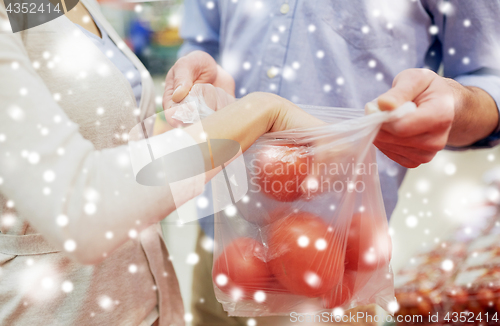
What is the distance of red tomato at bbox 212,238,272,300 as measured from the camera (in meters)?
0.41

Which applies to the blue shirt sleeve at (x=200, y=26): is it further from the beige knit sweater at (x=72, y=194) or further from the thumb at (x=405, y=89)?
the thumb at (x=405, y=89)

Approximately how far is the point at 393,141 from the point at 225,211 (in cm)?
25

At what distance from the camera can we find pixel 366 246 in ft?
1.39

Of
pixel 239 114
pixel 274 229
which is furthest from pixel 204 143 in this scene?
pixel 274 229

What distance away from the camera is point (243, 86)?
68 cm

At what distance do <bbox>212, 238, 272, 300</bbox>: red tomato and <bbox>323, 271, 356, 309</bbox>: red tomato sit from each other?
0.09 metres

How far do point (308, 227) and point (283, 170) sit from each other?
0.09 meters

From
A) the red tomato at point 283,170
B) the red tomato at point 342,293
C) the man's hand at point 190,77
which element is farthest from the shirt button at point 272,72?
the red tomato at point 342,293

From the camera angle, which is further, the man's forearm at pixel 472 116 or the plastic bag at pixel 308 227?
the man's forearm at pixel 472 116

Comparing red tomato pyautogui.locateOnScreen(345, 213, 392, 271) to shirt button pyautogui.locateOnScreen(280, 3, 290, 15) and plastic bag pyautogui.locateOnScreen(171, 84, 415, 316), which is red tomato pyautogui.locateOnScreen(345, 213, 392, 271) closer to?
plastic bag pyautogui.locateOnScreen(171, 84, 415, 316)

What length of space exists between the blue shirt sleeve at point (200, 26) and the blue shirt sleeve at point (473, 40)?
0.47 meters

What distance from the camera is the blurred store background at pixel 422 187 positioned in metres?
0.82

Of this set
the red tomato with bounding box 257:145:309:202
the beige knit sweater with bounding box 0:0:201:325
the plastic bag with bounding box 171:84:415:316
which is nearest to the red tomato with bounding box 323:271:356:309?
the plastic bag with bounding box 171:84:415:316

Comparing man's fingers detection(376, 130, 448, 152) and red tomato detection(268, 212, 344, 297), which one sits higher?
man's fingers detection(376, 130, 448, 152)
